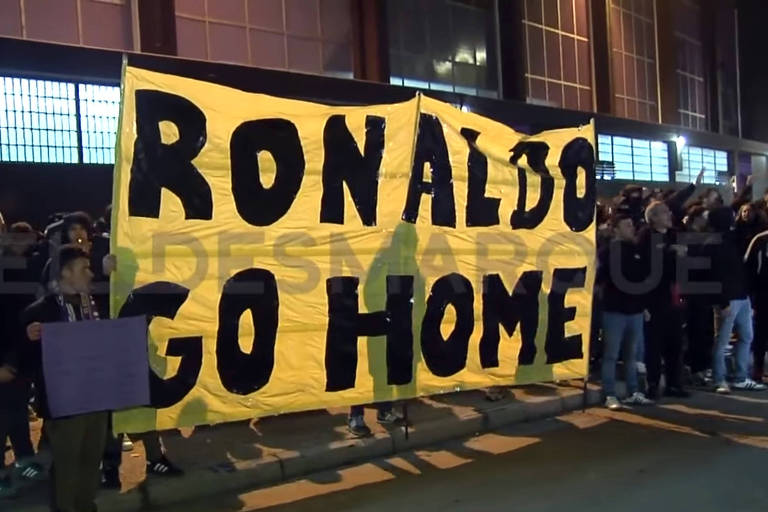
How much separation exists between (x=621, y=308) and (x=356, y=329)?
3.06m

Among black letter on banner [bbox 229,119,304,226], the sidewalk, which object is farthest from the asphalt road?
black letter on banner [bbox 229,119,304,226]

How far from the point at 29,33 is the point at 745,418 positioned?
856cm

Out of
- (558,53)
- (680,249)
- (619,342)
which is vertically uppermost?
(558,53)

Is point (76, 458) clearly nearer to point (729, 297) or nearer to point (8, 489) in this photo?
point (8, 489)

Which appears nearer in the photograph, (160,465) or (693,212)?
(160,465)

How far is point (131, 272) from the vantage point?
17.3 feet

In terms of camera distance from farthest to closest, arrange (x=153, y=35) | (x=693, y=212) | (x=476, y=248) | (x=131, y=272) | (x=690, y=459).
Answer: (x=153, y=35)
(x=693, y=212)
(x=476, y=248)
(x=690, y=459)
(x=131, y=272)

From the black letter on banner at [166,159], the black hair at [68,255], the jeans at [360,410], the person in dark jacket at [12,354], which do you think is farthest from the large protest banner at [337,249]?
the person in dark jacket at [12,354]

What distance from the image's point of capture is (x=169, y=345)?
5.52 m

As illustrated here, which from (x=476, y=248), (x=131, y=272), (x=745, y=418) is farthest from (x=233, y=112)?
(x=745, y=418)

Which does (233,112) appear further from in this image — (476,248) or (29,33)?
(29,33)

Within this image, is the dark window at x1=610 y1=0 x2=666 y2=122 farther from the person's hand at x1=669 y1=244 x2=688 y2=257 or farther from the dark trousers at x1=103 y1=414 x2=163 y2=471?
the dark trousers at x1=103 y1=414 x2=163 y2=471

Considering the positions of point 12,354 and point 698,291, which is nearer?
point 12,354

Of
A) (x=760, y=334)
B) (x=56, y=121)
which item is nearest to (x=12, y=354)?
(x=56, y=121)
